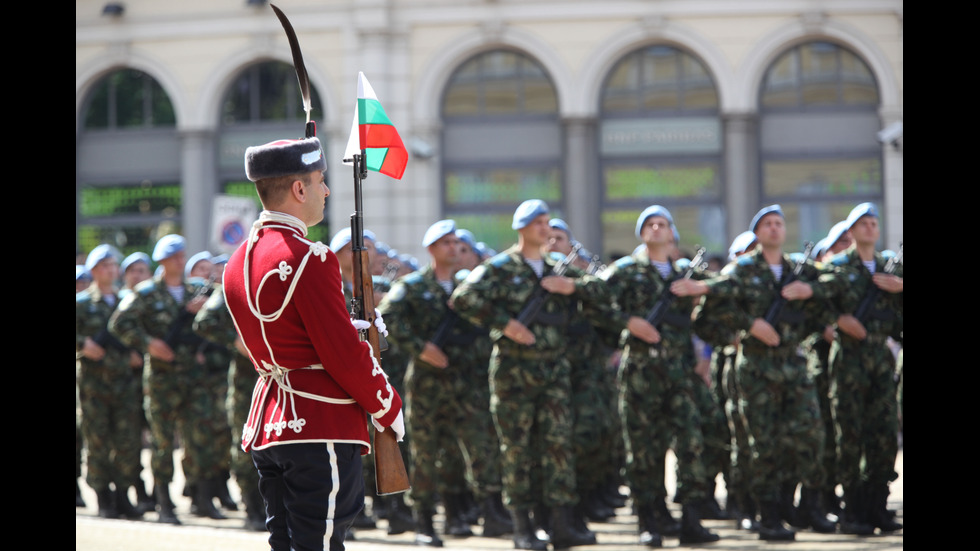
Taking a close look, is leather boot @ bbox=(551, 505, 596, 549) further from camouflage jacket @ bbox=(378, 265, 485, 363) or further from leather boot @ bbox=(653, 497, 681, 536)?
camouflage jacket @ bbox=(378, 265, 485, 363)

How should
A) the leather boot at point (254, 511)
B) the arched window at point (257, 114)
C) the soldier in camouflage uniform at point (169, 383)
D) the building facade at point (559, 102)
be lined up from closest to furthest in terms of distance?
the leather boot at point (254, 511)
the soldier in camouflage uniform at point (169, 383)
the building facade at point (559, 102)
the arched window at point (257, 114)

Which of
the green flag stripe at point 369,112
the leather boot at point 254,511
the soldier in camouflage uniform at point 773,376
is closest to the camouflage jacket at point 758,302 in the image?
the soldier in camouflage uniform at point 773,376

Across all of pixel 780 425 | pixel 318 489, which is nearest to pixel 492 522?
pixel 780 425

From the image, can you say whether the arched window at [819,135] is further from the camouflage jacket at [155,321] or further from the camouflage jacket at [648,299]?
the camouflage jacket at [648,299]

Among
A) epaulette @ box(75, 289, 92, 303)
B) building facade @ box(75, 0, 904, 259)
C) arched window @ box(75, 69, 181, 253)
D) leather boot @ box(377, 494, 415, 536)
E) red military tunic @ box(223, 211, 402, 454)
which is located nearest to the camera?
red military tunic @ box(223, 211, 402, 454)

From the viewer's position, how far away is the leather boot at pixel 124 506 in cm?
990

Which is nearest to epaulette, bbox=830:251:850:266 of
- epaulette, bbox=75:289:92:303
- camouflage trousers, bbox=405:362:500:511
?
camouflage trousers, bbox=405:362:500:511

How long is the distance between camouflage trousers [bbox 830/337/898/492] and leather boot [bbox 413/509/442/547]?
2822mm

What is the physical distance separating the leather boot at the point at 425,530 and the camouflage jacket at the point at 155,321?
2728 mm

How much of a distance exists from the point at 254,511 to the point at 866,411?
14.7 ft

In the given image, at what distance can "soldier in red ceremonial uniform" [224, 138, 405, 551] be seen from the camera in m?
3.98

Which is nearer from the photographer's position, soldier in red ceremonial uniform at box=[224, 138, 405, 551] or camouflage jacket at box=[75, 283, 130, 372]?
soldier in red ceremonial uniform at box=[224, 138, 405, 551]
